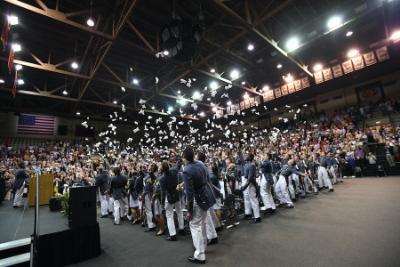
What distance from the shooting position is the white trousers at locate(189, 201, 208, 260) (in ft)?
10.2

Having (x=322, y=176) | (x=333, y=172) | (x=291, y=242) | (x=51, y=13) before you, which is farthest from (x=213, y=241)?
(x=333, y=172)

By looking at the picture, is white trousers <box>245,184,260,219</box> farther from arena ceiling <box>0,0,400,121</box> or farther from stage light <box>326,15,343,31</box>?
stage light <box>326,15,343,31</box>

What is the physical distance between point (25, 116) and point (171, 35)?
17543 millimetres

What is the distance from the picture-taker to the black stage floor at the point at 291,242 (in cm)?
285

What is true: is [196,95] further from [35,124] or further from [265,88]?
[35,124]

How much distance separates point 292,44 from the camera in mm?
11727

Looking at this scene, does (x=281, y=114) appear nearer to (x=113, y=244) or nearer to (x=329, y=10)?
(x=329, y=10)

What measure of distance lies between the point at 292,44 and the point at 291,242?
11538mm

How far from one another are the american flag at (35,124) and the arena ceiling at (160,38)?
1.13 meters

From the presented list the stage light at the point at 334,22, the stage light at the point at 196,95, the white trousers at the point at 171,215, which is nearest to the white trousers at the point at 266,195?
the white trousers at the point at 171,215

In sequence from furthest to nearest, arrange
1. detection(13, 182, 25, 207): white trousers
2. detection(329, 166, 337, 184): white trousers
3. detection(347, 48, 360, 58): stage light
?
detection(347, 48, 360, 58): stage light
detection(329, 166, 337, 184): white trousers
detection(13, 182, 25, 207): white trousers

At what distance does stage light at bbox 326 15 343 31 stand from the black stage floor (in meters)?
9.43

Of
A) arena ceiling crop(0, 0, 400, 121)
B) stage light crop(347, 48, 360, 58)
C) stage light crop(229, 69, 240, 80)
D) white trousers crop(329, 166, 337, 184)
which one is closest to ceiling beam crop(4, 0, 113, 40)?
arena ceiling crop(0, 0, 400, 121)

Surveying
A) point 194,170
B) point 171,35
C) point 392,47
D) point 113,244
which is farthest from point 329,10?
point 113,244
